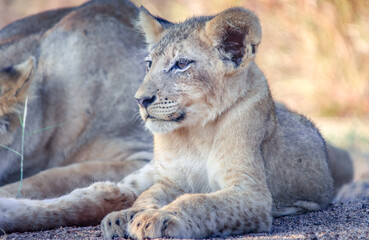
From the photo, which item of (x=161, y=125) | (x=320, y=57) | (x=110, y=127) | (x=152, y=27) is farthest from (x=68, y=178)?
(x=320, y=57)

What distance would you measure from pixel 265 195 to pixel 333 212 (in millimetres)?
602

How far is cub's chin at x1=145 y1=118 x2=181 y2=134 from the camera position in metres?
2.99

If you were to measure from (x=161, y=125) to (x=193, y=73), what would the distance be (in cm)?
29

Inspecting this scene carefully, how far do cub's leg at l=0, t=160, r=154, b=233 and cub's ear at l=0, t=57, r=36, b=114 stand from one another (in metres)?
1.16

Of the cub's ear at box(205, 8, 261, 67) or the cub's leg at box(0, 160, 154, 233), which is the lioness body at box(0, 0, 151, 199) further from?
the cub's ear at box(205, 8, 261, 67)

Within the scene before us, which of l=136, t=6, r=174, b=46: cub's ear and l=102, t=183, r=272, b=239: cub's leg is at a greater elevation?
l=136, t=6, r=174, b=46: cub's ear

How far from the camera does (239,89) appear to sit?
10.3ft

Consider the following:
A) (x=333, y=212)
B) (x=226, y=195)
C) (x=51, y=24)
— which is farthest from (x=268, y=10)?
(x=226, y=195)

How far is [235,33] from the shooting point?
310 cm

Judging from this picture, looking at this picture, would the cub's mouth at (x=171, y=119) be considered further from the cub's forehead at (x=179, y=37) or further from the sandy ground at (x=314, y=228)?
the sandy ground at (x=314, y=228)

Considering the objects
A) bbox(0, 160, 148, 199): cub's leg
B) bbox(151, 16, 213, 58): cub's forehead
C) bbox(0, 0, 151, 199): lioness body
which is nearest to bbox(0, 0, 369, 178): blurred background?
bbox(0, 0, 151, 199): lioness body

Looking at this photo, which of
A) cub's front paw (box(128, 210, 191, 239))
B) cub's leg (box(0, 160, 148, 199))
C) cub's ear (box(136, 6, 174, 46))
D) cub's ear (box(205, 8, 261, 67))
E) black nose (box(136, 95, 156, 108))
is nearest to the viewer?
cub's front paw (box(128, 210, 191, 239))

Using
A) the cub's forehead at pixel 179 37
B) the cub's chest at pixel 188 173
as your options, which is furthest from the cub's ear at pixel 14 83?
the cub's chest at pixel 188 173

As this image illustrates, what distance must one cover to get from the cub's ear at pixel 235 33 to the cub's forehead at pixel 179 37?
10 centimetres
